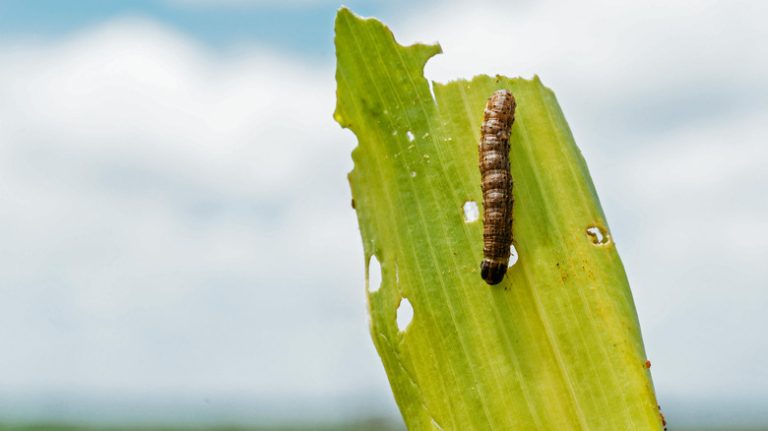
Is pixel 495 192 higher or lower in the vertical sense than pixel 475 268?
→ higher

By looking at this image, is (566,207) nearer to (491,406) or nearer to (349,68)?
(491,406)

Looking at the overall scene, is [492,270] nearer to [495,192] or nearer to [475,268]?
[475,268]

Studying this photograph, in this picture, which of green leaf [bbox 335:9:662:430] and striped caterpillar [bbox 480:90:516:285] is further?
striped caterpillar [bbox 480:90:516:285]

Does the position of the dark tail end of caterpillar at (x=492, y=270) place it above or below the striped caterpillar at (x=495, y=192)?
below

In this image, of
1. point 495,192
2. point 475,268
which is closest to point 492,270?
point 475,268

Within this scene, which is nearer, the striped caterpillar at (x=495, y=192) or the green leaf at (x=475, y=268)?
the green leaf at (x=475, y=268)

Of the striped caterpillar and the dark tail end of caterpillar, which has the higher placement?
the striped caterpillar
